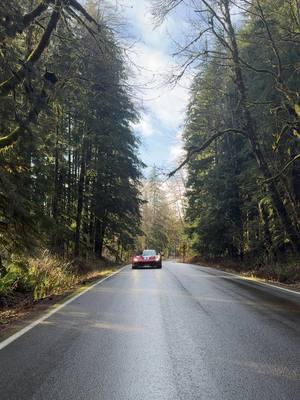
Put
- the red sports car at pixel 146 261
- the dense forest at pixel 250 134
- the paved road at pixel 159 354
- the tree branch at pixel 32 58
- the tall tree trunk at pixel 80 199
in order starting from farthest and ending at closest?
the red sports car at pixel 146 261 < the tall tree trunk at pixel 80 199 < the dense forest at pixel 250 134 < the tree branch at pixel 32 58 < the paved road at pixel 159 354

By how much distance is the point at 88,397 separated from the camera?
14.1 feet

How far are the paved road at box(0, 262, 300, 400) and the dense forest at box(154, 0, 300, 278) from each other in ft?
33.2

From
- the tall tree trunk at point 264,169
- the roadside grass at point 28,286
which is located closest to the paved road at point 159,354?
the roadside grass at point 28,286

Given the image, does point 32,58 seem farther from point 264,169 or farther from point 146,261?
point 146,261

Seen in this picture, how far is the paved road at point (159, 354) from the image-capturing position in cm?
450

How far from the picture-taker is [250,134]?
20.5 meters

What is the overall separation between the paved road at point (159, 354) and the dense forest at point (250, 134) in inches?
399

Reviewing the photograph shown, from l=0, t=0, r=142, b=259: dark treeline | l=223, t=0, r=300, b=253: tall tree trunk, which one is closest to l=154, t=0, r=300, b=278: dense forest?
l=223, t=0, r=300, b=253: tall tree trunk

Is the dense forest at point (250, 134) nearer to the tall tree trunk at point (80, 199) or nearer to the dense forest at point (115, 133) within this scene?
the dense forest at point (115, 133)

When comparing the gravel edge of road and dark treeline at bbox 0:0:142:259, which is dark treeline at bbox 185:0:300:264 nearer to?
dark treeline at bbox 0:0:142:259

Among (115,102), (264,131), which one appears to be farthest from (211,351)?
(115,102)

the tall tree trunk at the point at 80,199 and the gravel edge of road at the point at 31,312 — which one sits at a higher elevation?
the tall tree trunk at the point at 80,199

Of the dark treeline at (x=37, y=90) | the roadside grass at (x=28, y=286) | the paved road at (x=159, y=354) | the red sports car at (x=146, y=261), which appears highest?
the dark treeline at (x=37, y=90)

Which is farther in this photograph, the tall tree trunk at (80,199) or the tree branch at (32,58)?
the tall tree trunk at (80,199)
